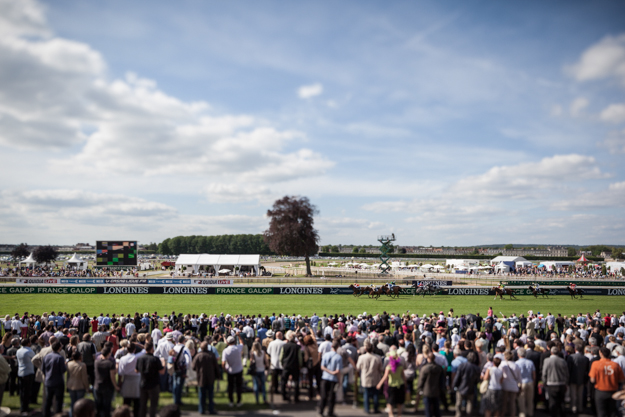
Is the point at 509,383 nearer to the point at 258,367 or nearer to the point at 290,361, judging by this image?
the point at 290,361

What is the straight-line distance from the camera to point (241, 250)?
460ft

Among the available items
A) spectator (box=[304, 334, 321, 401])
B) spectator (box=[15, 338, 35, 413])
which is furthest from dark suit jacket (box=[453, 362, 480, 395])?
spectator (box=[15, 338, 35, 413])

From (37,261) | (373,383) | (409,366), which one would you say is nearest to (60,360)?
(373,383)

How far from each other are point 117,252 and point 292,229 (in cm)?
2421

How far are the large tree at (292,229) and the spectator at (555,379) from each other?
152 feet

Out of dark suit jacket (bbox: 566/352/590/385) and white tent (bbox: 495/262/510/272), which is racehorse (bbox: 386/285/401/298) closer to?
dark suit jacket (bbox: 566/352/590/385)

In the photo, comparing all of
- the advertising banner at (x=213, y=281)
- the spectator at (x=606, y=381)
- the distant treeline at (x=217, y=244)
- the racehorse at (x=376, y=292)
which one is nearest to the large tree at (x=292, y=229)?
the advertising banner at (x=213, y=281)

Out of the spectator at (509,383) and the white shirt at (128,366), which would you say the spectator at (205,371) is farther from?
the spectator at (509,383)

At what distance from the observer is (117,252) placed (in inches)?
2048

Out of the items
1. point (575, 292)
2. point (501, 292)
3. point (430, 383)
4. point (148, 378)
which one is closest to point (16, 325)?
point (148, 378)

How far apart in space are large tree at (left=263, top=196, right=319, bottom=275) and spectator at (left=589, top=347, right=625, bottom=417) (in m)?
46.9

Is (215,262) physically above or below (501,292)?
above

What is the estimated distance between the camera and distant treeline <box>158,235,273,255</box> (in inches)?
5566

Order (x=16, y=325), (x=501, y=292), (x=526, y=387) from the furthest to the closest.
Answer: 1. (x=501, y=292)
2. (x=16, y=325)
3. (x=526, y=387)
